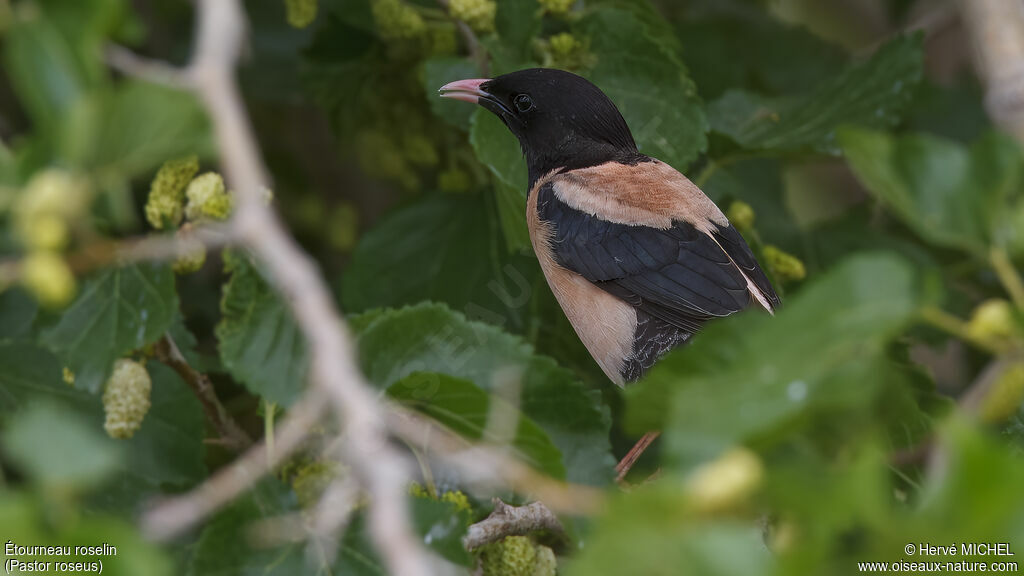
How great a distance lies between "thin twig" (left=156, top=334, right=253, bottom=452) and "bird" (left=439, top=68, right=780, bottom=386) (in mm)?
1248

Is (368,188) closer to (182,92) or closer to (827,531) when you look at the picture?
(182,92)

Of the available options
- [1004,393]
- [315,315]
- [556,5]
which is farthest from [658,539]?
[556,5]

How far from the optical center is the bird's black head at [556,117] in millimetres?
3719

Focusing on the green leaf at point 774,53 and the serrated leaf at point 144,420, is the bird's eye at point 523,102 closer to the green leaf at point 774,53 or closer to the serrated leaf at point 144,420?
the green leaf at point 774,53

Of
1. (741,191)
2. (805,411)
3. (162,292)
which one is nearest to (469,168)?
(741,191)

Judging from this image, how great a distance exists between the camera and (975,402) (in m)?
1.60

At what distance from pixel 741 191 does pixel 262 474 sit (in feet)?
7.83

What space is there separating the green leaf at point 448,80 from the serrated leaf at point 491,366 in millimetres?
1204

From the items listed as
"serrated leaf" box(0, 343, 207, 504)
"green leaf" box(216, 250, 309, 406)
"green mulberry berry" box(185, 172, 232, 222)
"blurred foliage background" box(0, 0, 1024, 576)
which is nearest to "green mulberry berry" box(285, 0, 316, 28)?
"blurred foliage background" box(0, 0, 1024, 576)

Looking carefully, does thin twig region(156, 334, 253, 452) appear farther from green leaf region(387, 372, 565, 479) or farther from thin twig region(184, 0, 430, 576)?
thin twig region(184, 0, 430, 576)

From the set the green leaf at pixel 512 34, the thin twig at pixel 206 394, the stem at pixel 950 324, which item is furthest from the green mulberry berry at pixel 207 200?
the stem at pixel 950 324

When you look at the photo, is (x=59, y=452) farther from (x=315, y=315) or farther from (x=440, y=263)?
(x=440, y=263)

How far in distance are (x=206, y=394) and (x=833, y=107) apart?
7.62 feet

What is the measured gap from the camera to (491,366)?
2.37 meters
